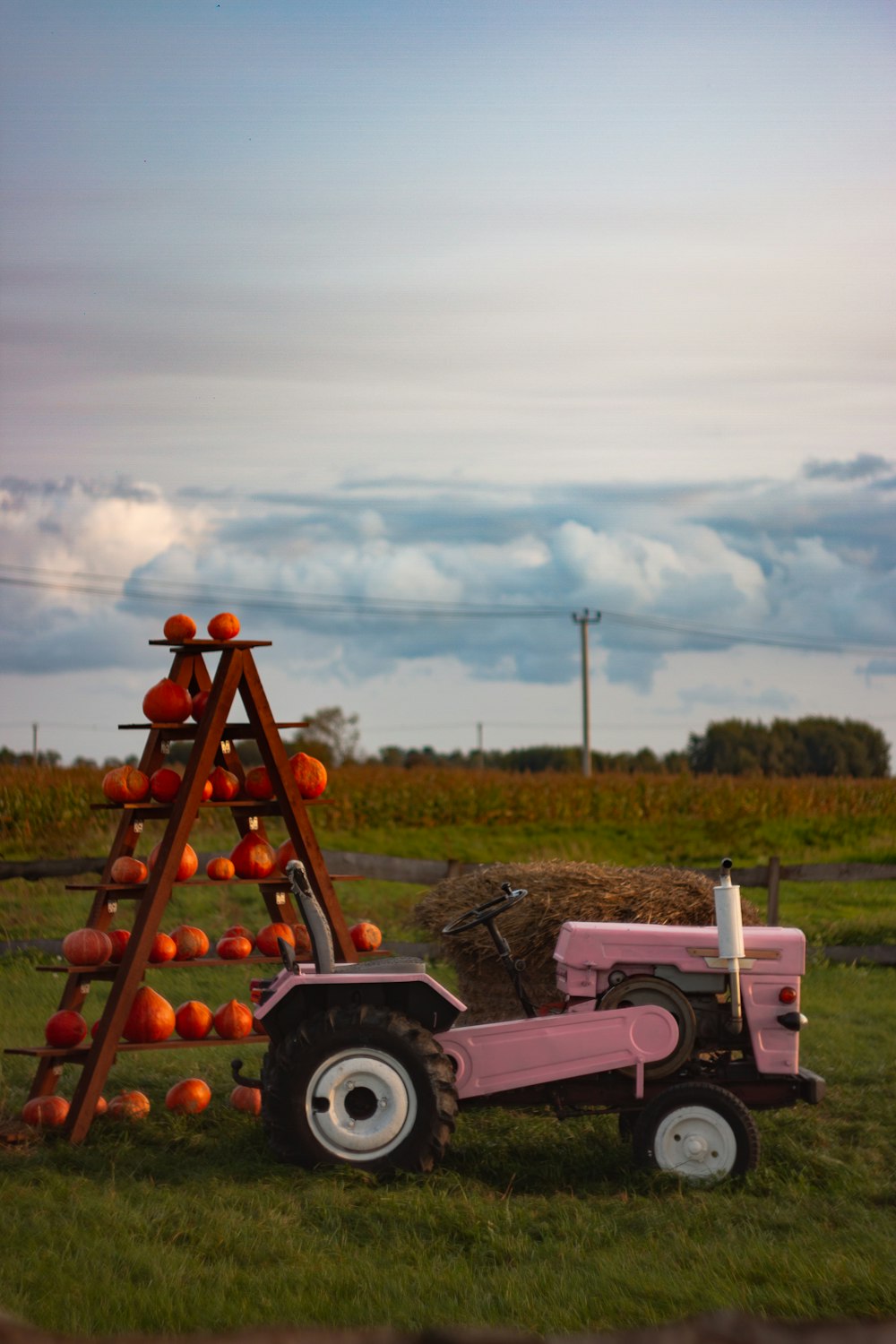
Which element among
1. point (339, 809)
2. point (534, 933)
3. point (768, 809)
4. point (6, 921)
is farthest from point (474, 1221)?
point (768, 809)

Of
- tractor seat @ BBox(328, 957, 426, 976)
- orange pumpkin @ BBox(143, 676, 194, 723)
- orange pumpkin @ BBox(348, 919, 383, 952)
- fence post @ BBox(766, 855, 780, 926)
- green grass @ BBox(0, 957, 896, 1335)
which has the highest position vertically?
orange pumpkin @ BBox(143, 676, 194, 723)

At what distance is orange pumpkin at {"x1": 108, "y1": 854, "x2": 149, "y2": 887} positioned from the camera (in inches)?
303

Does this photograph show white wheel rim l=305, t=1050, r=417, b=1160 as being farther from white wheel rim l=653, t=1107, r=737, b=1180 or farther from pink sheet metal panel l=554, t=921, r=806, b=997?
white wheel rim l=653, t=1107, r=737, b=1180

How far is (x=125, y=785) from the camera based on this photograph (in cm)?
772

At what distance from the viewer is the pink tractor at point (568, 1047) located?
6.33 meters

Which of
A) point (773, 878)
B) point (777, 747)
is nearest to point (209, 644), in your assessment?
point (773, 878)

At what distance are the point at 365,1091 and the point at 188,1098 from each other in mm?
1622

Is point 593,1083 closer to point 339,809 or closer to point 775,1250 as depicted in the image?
point 775,1250

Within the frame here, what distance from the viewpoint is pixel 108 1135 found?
281 inches

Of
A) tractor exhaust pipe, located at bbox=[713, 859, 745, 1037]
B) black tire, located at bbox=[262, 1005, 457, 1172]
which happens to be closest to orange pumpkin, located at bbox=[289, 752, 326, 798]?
black tire, located at bbox=[262, 1005, 457, 1172]

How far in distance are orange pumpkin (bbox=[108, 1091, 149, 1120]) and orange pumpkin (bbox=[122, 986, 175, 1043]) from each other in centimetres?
34

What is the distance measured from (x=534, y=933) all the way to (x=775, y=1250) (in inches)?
151

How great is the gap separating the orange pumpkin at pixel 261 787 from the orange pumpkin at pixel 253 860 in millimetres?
280

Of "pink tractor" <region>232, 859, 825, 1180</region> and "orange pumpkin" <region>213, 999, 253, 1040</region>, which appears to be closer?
"pink tractor" <region>232, 859, 825, 1180</region>
